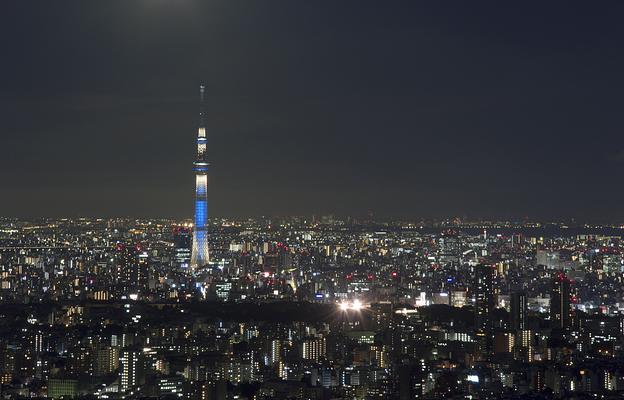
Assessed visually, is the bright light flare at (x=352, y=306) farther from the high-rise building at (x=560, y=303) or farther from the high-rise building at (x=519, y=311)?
the high-rise building at (x=560, y=303)

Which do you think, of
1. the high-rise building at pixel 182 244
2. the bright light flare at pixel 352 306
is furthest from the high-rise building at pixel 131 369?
the high-rise building at pixel 182 244

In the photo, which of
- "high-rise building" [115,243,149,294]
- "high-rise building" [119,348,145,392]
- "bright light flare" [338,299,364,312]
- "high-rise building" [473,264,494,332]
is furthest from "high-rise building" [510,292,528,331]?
"high-rise building" [115,243,149,294]

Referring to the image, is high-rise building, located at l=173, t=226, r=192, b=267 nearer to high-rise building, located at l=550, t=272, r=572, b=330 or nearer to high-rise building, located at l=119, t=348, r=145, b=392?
high-rise building, located at l=550, t=272, r=572, b=330

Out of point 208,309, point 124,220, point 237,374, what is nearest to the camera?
point 237,374

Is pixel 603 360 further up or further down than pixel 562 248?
further down

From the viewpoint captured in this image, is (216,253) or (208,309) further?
(216,253)

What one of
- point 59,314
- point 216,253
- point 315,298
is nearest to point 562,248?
point 315,298

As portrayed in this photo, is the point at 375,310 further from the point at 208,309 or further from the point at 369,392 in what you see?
the point at 369,392
